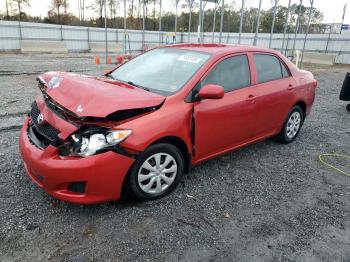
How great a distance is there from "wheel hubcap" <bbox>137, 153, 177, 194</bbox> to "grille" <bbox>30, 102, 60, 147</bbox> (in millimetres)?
904

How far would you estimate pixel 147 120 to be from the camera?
2.98m

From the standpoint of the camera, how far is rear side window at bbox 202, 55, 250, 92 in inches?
145

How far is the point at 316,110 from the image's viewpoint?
803cm

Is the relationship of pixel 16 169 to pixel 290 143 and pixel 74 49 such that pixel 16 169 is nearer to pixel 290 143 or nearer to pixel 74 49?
pixel 290 143

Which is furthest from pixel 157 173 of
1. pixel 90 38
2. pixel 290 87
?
pixel 90 38

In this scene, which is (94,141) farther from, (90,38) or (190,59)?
(90,38)

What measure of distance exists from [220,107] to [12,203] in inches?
100

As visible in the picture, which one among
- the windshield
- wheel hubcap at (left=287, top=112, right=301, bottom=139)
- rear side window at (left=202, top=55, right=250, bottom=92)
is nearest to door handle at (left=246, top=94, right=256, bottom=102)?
rear side window at (left=202, top=55, right=250, bottom=92)

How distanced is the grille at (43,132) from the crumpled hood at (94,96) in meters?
0.28

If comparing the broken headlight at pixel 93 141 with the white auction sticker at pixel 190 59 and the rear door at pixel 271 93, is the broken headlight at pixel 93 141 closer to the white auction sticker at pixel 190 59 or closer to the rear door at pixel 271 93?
the white auction sticker at pixel 190 59

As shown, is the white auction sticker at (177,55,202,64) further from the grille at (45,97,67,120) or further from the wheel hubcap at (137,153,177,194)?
the grille at (45,97,67,120)

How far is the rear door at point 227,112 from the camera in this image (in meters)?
3.52

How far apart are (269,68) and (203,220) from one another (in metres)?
2.68

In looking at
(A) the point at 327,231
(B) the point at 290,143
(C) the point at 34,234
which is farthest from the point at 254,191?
(C) the point at 34,234
